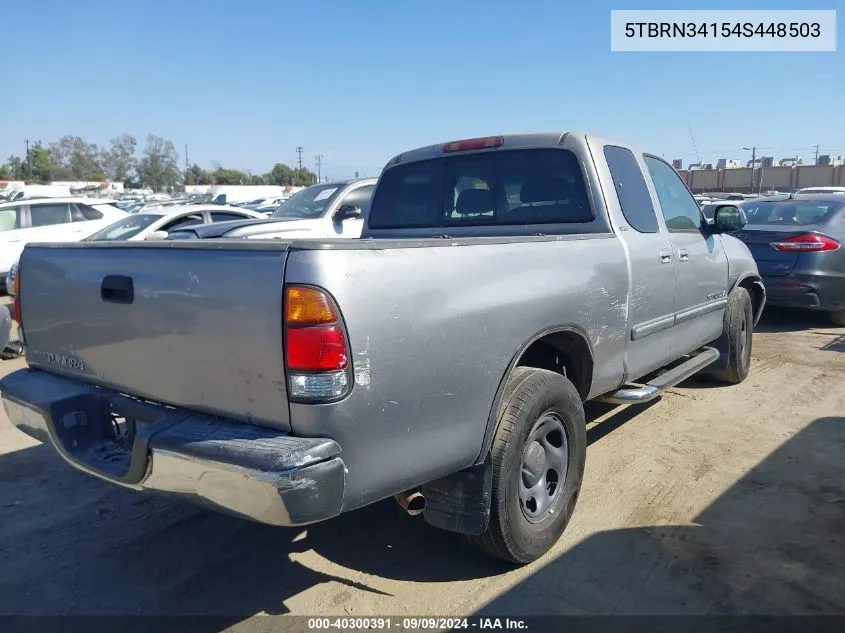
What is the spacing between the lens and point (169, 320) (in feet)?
8.39

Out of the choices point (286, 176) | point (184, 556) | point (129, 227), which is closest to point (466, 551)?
point (184, 556)

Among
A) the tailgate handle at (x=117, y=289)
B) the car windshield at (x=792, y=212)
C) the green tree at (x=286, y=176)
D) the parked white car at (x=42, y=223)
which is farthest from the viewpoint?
the green tree at (x=286, y=176)

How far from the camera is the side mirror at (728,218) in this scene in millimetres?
4945

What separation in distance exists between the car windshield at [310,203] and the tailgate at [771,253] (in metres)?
5.48

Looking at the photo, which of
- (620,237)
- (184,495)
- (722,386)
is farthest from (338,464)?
(722,386)

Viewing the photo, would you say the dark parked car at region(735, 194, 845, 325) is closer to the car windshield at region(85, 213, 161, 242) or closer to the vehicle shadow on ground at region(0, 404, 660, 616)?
the vehicle shadow on ground at region(0, 404, 660, 616)

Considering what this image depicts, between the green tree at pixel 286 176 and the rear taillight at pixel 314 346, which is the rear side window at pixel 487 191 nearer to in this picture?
the rear taillight at pixel 314 346

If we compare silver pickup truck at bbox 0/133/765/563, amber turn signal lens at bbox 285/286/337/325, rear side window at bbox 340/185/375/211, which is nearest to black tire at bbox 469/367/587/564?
silver pickup truck at bbox 0/133/765/563

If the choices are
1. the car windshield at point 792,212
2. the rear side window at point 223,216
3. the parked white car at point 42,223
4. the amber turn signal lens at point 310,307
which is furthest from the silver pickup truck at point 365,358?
the parked white car at point 42,223

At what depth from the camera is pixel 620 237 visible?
3.79 meters

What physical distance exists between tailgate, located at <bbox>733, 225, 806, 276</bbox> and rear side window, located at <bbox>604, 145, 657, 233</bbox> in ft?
14.6

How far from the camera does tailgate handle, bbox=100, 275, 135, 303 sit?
2.68 meters

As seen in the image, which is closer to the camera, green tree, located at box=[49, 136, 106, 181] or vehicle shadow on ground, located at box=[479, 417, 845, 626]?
vehicle shadow on ground, located at box=[479, 417, 845, 626]

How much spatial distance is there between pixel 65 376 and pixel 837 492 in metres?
4.19
